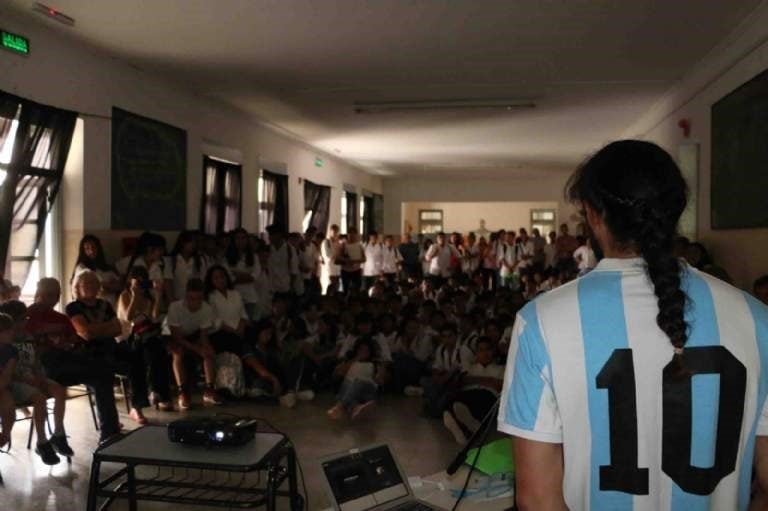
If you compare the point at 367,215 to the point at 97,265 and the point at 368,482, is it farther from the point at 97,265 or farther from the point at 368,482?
the point at 368,482

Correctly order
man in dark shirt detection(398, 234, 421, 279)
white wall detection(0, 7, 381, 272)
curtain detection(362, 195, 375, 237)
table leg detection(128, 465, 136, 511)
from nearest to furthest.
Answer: table leg detection(128, 465, 136, 511) → white wall detection(0, 7, 381, 272) → man in dark shirt detection(398, 234, 421, 279) → curtain detection(362, 195, 375, 237)

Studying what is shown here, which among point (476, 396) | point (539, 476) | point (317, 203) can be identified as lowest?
point (476, 396)

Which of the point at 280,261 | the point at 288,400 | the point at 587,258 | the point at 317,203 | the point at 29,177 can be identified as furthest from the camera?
the point at 317,203

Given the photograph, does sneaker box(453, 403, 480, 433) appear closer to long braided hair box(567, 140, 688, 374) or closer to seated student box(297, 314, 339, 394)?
seated student box(297, 314, 339, 394)

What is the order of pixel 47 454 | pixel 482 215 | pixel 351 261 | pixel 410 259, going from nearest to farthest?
1. pixel 47 454
2. pixel 351 261
3. pixel 410 259
4. pixel 482 215

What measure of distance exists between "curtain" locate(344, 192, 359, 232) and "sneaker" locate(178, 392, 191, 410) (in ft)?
31.0

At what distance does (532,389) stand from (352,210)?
1408cm

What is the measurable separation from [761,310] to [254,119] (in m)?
8.28

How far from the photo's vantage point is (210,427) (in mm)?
2592

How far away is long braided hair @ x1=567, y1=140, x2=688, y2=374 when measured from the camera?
97cm

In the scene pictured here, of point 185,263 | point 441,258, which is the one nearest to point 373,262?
point 441,258

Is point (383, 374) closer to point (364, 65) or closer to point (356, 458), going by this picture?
point (364, 65)

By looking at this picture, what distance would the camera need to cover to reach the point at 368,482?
229 cm

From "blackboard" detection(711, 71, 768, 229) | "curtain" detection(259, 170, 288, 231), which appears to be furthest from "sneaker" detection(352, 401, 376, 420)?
"curtain" detection(259, 170, 288, 231)
